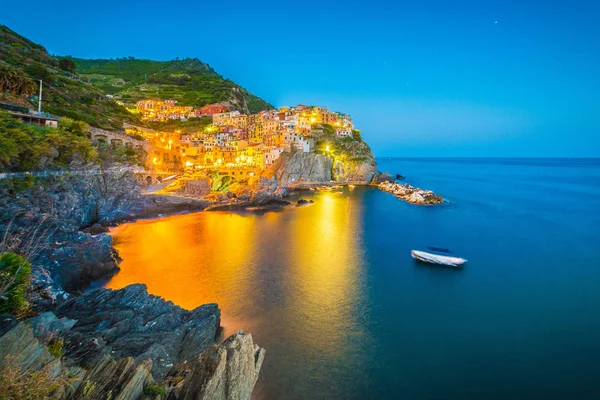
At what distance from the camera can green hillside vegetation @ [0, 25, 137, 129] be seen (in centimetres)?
4237

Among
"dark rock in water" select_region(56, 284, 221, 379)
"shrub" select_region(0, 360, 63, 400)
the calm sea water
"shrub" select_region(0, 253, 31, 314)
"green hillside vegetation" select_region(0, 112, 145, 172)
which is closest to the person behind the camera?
"shrub" select_region(0, 360, 63, 400)

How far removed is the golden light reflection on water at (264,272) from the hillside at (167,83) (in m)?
75.5

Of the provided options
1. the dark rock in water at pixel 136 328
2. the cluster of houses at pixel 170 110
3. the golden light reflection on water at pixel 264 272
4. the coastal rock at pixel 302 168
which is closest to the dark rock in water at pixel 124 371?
the dark rock in water at pixel 136 328

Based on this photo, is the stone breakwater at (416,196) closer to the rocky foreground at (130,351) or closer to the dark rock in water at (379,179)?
the dark rock in water at (379,179)

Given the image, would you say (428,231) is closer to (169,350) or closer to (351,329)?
(351,329)

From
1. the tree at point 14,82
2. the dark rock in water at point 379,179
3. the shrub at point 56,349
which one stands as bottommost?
the shrub at point 56,349

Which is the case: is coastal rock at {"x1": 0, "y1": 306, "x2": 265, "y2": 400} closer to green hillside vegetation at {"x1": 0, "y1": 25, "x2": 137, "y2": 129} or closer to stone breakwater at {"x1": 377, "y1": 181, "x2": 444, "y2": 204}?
green hillside vegetation at {"x1": 0, "y1": 25, "x2": 137, "y2": 129}

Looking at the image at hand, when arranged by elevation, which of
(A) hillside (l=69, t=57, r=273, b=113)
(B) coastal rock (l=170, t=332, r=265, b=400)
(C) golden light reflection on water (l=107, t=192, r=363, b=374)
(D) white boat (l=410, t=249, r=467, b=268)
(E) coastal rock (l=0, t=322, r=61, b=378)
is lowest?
(C) golden light reflection on water (l=107, t=192, r=363, b=374)

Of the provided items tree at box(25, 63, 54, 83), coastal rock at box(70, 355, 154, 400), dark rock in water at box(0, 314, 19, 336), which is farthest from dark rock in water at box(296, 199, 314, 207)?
tree at box(25, 63, 54, 83)

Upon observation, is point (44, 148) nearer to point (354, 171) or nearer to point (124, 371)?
point (124, 371)

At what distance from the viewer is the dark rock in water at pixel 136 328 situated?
29.6 feet

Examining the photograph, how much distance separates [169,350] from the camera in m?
10.3

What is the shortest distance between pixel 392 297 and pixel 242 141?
5285 cm

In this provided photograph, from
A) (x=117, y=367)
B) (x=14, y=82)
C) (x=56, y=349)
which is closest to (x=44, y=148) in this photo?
(x=14, y=82)
